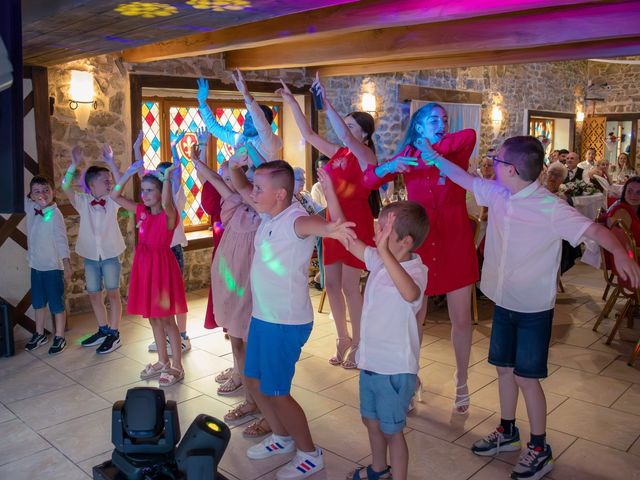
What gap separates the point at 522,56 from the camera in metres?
5.95

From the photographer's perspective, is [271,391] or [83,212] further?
[83,212]

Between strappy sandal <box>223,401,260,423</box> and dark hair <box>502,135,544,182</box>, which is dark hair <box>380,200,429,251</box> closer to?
dark hair <box>502,135,544,182</box>

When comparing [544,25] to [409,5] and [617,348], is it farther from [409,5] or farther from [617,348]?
[617,348]

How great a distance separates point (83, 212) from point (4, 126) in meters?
3.34

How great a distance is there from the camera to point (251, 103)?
123 inches

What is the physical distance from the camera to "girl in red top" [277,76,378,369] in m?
3.40

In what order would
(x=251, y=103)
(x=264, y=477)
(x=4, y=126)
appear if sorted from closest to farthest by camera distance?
(x=4, y=126)
(x=264, y=477)
(x=251, y=103)

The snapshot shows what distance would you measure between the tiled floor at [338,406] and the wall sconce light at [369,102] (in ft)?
14.5

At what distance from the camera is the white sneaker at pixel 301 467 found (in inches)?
109

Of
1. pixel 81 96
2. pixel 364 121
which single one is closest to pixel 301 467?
pixel 364 121

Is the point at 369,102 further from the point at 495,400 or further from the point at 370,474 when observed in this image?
the point at 370,474

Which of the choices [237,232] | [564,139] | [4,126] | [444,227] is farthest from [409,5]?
[564,139]

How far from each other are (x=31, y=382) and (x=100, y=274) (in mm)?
1065

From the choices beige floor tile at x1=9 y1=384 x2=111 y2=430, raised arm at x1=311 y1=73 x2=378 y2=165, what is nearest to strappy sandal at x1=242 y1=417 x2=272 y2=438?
beige floor tile at x1=9 y1=384 x2=111 y2=430
